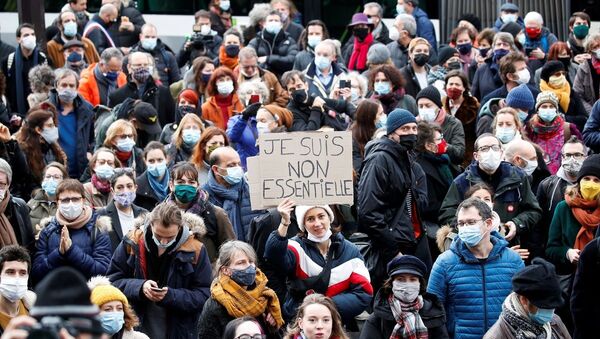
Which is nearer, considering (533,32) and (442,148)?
(442,148)

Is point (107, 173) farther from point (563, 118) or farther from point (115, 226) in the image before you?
point (563, 118)

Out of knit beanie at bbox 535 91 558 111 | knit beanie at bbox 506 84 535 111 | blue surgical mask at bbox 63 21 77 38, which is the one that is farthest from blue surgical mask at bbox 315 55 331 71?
blue surgical mask at bbox 63 21 77 38

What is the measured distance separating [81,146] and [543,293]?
6.35 meters

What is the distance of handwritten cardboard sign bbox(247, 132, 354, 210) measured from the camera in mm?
9898

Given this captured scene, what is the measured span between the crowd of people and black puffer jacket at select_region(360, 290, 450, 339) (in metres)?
0.01

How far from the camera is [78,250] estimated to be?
1033cm

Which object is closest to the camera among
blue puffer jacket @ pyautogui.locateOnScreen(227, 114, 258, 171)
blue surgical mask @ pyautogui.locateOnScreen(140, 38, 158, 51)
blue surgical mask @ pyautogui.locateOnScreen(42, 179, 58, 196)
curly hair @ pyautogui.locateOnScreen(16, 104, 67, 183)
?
blue surgical mask @ pyautogui.locateOnScreen(42, 179, 58, 196)

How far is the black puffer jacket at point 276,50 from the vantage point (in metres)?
17.1

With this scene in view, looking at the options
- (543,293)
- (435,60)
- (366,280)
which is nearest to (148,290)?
(366,280)

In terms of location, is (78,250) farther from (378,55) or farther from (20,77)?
(20,77)

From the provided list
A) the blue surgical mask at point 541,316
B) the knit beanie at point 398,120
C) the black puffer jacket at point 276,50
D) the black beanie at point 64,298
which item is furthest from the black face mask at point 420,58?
the black beanie at point 64,298

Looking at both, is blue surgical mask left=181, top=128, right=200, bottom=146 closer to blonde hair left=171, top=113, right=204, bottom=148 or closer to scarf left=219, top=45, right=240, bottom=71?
blonde hair left=171, top=113, right=204, bottom=148

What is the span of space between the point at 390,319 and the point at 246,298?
0.88 meters

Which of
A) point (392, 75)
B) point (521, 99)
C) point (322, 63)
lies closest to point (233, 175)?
point (392, 75)
